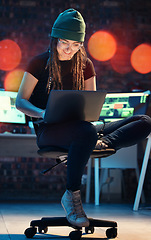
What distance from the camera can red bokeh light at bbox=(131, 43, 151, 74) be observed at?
4746 millimetres

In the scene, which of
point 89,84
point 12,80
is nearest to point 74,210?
point 89,84

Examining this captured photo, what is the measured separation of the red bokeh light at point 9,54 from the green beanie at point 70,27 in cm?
274

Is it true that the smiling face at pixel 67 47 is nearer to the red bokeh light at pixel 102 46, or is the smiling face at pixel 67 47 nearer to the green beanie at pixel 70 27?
the green beanie at pixel 70 27

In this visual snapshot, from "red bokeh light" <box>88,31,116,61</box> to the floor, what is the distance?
1.95 meters

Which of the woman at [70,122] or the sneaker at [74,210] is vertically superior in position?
the woman at [70,122]

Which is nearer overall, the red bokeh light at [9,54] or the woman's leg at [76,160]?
the woman's leg at [76,160]

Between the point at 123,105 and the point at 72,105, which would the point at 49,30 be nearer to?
the point at 123,105

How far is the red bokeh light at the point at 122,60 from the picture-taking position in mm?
4723

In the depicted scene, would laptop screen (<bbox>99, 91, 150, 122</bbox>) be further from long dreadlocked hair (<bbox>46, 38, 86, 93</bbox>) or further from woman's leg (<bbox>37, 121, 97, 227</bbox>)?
woman's leg (<bbox>37, 121, 97, 227</bbox>)

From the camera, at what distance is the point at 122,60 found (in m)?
4.73

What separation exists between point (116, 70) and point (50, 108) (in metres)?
3.16

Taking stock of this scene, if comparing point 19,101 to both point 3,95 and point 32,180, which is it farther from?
point 32,180

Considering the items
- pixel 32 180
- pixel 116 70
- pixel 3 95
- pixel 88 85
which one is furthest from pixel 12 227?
pixel 116 70

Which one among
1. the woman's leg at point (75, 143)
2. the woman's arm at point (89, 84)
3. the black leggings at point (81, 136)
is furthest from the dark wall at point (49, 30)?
the woman's leg at point (75, 143)
